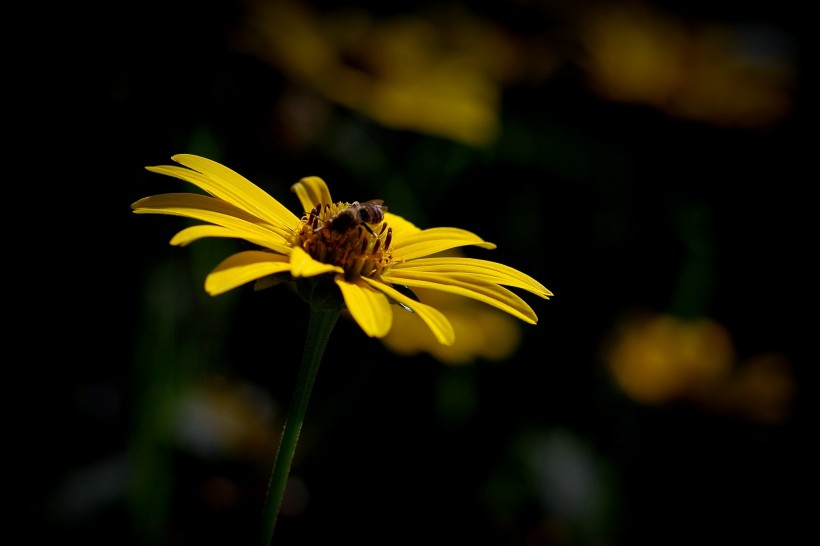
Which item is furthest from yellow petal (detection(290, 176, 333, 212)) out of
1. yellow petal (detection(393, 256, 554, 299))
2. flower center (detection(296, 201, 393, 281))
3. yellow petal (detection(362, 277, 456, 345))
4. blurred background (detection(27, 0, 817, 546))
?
blurred background (detection(27, 0, 817, 546))

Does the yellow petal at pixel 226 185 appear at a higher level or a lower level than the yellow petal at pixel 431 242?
lower

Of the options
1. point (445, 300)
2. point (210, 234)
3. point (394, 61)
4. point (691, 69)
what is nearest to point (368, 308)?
point (210, 234)

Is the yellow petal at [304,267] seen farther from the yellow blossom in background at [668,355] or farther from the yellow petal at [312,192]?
the yellow blossom in background at [668,355]

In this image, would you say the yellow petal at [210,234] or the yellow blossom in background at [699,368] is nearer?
the yellow petal at [210,234]

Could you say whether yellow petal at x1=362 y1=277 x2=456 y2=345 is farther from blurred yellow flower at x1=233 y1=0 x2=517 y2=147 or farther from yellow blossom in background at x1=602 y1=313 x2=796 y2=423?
yellow blossom in background at x1=602 y1=313 x2=796 y2=423

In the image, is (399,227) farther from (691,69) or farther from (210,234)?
(691,69)

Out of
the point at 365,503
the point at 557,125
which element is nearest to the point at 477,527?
the point at 365,503

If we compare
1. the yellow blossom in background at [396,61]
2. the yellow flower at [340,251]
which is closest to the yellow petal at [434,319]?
the yellow flower at [340,251]
